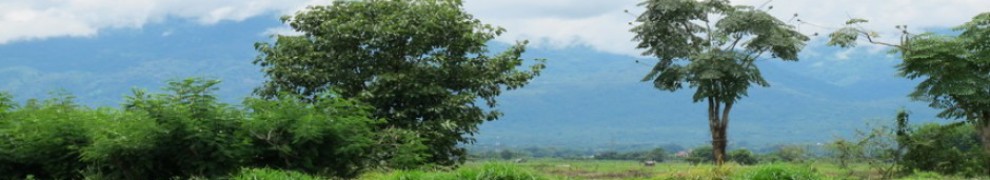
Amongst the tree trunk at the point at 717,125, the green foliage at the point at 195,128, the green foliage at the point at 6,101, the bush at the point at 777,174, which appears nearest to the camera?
the bush at the point at 777,174

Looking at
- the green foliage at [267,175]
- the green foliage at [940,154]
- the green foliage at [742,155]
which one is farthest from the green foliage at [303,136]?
the green foliage at [742,155]

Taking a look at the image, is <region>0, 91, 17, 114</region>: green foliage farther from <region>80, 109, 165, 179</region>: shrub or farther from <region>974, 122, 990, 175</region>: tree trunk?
<region>974, 122, 990, 175</region>: tree trunk

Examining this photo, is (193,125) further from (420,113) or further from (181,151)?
(420,113)

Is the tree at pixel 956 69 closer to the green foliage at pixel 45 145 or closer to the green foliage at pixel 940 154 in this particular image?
the green foliage at pixel 940 154

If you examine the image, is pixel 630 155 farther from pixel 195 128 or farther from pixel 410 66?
pixel 195 128

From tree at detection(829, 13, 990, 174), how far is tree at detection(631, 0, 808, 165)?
410 centimetres

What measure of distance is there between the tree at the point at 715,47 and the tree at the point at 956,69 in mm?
4100

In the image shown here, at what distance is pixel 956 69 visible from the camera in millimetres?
A: 20797

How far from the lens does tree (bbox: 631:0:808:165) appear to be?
25.3 m

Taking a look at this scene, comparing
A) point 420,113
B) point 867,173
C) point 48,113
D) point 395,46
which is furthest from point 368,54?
point 867,173

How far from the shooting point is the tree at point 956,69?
67.4 feet

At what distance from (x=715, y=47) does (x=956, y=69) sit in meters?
6.27

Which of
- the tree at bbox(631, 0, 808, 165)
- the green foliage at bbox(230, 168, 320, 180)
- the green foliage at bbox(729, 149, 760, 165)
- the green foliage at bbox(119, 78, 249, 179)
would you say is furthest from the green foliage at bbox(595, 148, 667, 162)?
the green foliage at bbox(230, 168, 320, 180)

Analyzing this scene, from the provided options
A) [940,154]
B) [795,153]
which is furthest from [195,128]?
[795,153]
